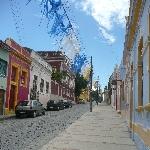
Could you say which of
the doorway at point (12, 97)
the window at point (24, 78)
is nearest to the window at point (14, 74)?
the doorway at point (12, 97)

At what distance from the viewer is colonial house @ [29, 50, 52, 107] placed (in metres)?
43.0

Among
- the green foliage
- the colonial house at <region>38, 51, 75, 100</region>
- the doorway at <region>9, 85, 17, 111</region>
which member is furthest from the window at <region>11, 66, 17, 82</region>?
the green foliage

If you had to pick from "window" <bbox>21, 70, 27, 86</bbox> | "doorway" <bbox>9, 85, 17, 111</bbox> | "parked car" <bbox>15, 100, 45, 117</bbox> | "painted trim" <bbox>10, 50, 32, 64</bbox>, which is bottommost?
"parked car" <bbox>15, 100, 45, 117</bbox>

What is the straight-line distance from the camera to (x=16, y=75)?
120 feet

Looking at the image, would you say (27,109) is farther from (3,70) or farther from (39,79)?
(39,79)

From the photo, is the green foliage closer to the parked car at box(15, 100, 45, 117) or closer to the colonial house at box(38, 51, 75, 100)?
the colonial house at box(38, 51, 75, 100)

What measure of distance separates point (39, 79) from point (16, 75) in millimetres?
10925

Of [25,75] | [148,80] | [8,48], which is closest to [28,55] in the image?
→ [25,75]

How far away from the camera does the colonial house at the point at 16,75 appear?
1345 inches

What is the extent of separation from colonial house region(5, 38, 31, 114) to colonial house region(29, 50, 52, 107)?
6.44 feet

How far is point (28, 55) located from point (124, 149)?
98.3 feet

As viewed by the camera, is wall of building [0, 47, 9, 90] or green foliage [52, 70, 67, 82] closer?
wall of building [0, 47, 9, 90]

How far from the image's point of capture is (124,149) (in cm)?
1209

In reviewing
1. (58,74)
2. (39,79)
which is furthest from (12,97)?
(58,74)
